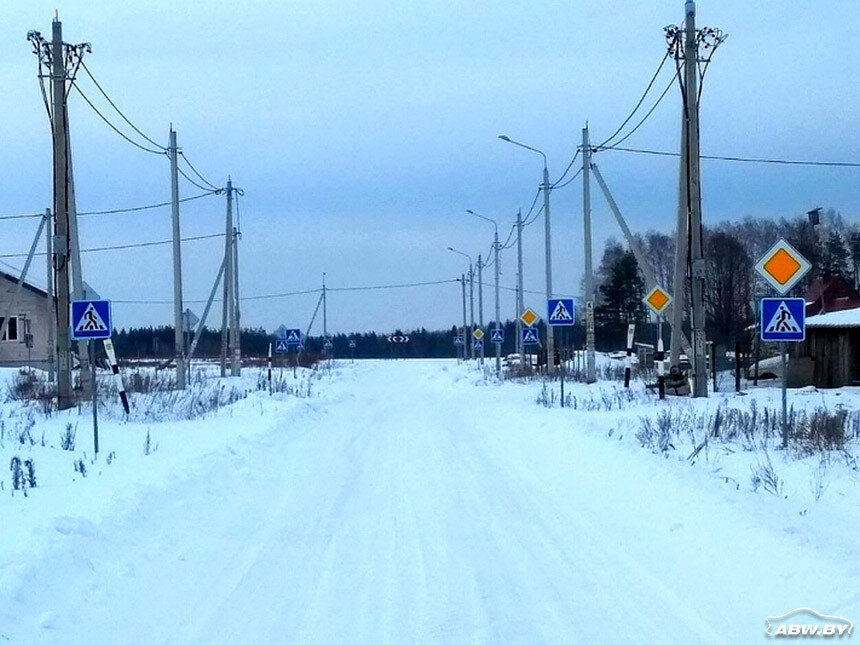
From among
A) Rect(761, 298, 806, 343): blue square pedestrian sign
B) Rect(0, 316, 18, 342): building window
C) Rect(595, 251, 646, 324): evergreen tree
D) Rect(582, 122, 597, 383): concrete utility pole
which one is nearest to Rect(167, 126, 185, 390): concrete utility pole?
Rect(582, 122, 597, 383): concrete utility pole

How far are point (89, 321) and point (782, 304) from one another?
33.7 ft

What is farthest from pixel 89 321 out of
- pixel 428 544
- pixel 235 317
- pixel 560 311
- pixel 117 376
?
pixel 235 317

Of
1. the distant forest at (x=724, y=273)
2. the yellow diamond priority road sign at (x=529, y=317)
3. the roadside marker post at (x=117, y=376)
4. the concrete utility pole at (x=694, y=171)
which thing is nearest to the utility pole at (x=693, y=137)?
the concrete utility pole at (x=694, y=171)

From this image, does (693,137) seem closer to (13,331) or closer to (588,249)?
(588,249)

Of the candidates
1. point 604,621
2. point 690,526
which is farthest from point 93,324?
point 604,621

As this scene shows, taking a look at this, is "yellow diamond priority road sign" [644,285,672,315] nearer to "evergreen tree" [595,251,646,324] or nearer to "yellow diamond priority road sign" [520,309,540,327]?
"yellow diamond priority road sign" [520,309,540,327]

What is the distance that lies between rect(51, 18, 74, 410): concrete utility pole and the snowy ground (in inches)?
232

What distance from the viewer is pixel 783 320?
14086mm

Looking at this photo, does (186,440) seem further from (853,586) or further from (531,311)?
(531,311)

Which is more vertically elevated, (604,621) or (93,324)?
(93,324)

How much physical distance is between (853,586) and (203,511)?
6.97 metres

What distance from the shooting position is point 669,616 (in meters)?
6.93

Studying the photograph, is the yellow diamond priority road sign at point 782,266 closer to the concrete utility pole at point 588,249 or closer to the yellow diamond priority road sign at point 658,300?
the yellow diamond priority road sign at point 658,300

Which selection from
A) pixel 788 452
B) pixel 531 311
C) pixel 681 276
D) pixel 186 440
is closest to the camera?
pixel 788 452
